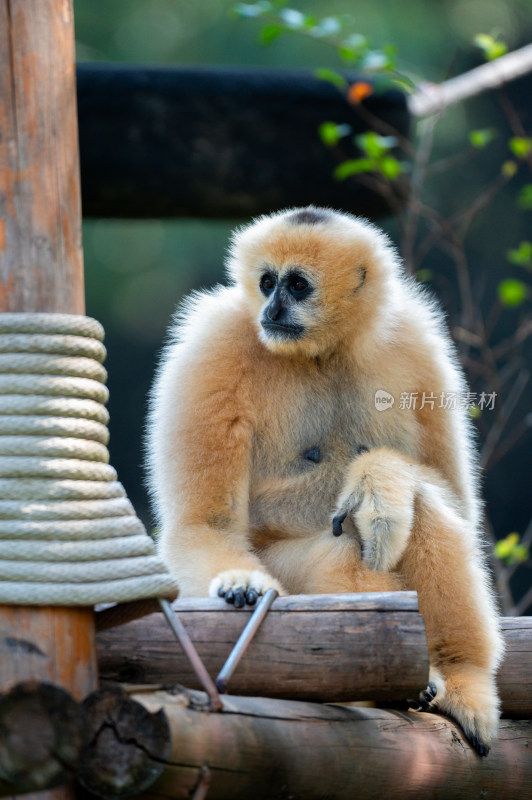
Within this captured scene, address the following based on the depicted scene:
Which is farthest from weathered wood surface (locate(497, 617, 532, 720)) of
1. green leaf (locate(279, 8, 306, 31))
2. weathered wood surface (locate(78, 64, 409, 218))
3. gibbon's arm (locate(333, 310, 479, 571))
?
weathered wood surface (locate(78, 64, 409, 218))

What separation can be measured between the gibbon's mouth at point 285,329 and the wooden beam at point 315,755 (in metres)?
1.42

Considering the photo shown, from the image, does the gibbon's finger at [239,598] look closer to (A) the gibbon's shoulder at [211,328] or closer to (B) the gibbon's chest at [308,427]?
(B) the gibbon's chest at [308,427]

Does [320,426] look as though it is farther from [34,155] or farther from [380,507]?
[34,155]

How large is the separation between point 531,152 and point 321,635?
4.57 metres

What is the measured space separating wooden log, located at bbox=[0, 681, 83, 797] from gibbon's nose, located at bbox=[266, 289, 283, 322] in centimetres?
209

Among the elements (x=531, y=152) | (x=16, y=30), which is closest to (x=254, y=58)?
(x=531, y=152)

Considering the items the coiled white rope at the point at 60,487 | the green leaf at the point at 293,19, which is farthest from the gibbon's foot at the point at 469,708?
the green leaf at the point at 293,19

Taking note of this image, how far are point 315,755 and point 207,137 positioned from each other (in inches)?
188

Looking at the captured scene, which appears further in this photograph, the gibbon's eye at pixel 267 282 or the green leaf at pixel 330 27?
the green leaf at pixel 330 27

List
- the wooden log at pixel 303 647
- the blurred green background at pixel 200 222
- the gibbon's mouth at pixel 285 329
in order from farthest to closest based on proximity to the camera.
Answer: the blurred green background at pixel 200 222
the gibbon's mouth at pixel 285 329
the wooden log at pixel 303 647

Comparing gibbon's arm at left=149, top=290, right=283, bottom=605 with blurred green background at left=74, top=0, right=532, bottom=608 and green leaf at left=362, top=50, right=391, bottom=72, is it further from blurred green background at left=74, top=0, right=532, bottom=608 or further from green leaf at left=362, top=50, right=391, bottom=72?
blurred green background at left=74, top=0, right=532, bottom=608

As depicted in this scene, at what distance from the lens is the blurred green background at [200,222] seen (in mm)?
9008

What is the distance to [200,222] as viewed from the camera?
10.6 metres

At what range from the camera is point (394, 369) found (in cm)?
371
